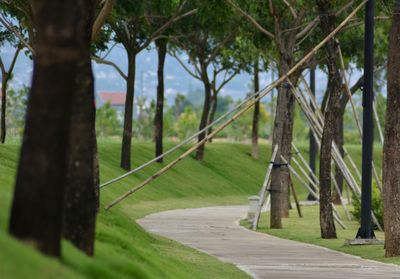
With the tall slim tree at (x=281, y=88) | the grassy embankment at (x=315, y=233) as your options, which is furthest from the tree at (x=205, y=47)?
the grassy embankment at (x=315, y=233)

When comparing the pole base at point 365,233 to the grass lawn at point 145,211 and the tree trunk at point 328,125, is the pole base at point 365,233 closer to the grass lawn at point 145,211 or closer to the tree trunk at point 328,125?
the grass lawn at point 145,211

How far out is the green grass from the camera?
25.8 metres

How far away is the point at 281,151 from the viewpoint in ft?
130

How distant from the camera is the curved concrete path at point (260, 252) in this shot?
20734 mm

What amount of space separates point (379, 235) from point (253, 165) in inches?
1608

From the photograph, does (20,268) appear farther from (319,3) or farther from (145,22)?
(145,22)

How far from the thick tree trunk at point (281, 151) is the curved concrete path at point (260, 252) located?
1.22m

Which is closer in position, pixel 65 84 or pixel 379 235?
pixel 65 84

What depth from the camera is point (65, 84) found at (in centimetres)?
981

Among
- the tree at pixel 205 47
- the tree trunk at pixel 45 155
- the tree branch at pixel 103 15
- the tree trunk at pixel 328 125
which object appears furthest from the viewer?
the tree at pixel 205 47

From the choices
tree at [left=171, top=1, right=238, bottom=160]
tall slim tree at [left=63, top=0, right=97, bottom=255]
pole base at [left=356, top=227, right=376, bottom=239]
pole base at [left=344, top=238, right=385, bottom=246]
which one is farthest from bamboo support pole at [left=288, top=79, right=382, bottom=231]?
tree at [left=171, top=1, right=238, bottom=160]

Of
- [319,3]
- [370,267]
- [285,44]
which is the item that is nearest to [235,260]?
[370,267]

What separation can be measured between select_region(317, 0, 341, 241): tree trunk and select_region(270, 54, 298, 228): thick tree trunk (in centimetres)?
402

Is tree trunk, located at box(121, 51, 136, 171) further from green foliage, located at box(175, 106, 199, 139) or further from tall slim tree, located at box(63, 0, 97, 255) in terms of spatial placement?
green foliage, located at box(175, 106, 199, 139)
